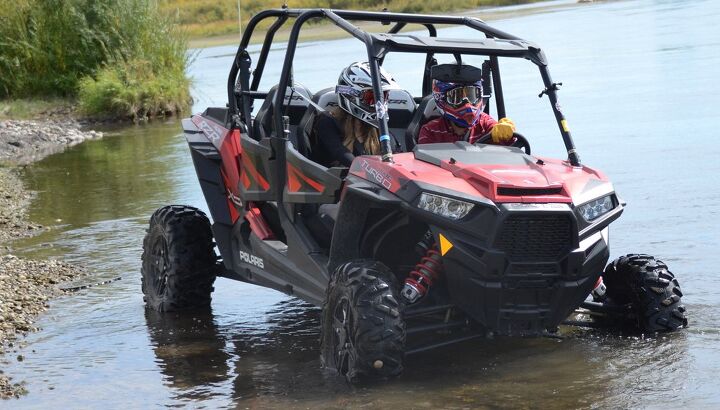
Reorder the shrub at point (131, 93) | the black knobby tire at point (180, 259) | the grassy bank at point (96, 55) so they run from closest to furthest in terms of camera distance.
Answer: the black knobby tire at point (180, 259), the shrub at point (131, 93), the grassy bank at point (96, 55)

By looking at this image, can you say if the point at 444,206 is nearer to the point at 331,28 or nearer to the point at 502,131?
the point at 502,131

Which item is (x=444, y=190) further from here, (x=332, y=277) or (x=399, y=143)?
(x=399, y=143)

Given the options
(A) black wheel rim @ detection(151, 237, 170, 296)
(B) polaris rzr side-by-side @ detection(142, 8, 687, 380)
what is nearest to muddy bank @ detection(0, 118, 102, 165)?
(A) black wheel rim @ detection(151, 237, 170, 296)

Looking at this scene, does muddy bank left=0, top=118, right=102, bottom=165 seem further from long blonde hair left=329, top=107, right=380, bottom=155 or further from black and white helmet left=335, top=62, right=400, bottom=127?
black and white helmet left=335, top=62, right=400, bottom=127

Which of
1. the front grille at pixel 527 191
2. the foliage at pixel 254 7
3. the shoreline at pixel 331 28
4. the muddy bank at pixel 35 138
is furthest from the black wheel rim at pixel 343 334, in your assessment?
the foliage at pixel 254 7

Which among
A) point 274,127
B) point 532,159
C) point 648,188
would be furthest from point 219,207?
point 648,188

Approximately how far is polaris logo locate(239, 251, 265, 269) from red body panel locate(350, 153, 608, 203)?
1.44 metres

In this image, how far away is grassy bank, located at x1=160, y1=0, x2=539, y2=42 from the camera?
5481cm

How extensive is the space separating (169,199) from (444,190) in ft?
27.7

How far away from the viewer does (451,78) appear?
7.33m

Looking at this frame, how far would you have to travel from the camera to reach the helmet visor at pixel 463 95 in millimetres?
7371

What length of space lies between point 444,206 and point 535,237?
0.47 m

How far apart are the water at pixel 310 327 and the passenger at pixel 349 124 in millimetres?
1192

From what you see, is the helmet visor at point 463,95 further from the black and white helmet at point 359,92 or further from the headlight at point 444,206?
the headlight at point 444,206
